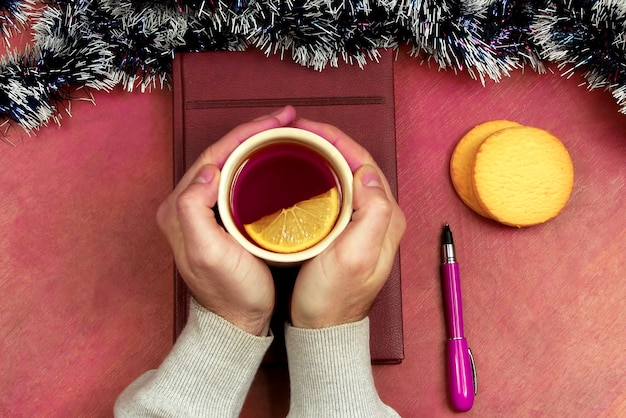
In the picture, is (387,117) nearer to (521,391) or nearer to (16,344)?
(521,391)

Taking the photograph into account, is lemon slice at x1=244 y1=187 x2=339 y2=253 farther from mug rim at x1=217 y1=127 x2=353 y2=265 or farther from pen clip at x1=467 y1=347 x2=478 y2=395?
pen clip at x1=467 y1=347 x2=478 y2=395

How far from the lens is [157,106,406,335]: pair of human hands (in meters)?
0.51

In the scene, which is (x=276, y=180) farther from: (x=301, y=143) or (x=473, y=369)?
(x=473, y=369)

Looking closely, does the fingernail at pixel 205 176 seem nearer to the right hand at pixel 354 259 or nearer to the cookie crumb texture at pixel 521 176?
the right hand at pixel 354 259

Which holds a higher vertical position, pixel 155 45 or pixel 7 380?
pixel 155 45

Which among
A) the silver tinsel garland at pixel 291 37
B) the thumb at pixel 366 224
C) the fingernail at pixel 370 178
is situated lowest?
the thumb at pixel 366 224

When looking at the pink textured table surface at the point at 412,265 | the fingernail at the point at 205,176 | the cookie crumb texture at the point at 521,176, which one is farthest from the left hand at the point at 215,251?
the cookie crumb texture at the point at 521,176

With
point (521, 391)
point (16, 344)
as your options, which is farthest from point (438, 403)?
point (16, 344)

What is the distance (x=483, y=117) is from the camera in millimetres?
663

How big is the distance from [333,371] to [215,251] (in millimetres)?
160

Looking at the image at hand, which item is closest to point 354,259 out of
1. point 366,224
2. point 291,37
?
point 366,224

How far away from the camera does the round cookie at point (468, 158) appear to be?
635 millimetres

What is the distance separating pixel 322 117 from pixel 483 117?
18cm

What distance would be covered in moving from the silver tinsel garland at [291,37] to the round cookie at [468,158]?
0.18 feet
